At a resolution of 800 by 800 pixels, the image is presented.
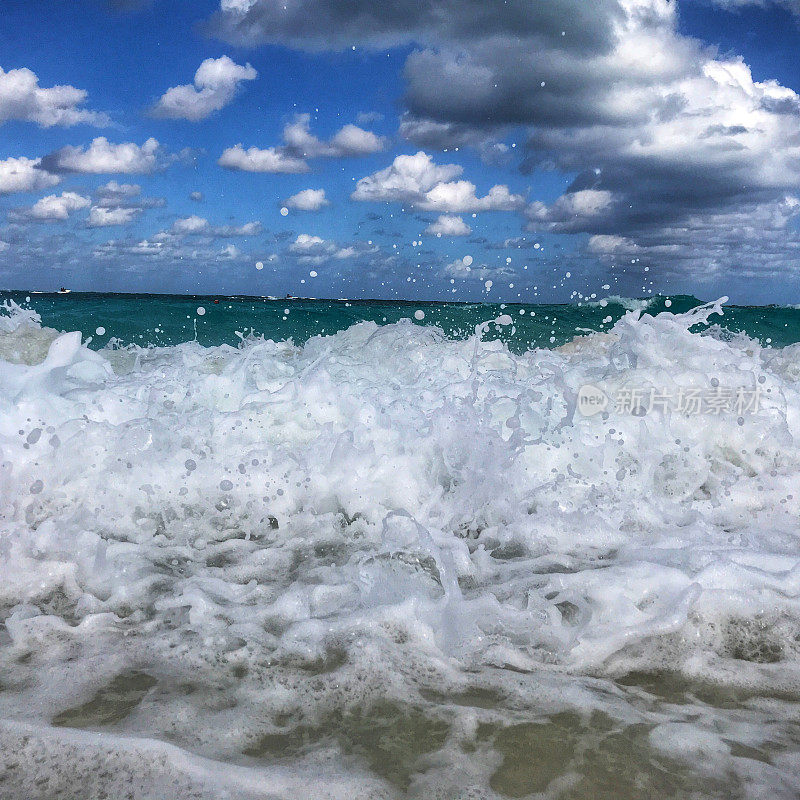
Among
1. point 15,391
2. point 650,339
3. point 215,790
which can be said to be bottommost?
point 215,790

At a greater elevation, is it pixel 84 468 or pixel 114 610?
pixel 84 468

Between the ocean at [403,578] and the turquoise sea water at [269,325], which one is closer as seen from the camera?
the ocean at [403,578]

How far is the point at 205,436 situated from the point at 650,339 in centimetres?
343

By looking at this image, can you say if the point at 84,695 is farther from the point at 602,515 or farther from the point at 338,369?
the point at 338,369

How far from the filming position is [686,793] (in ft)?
5.26

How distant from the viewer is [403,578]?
8.97 feet

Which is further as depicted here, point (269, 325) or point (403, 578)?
point (269, 325)

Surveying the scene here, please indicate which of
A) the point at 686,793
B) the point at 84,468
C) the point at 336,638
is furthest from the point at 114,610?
the point at 686,793

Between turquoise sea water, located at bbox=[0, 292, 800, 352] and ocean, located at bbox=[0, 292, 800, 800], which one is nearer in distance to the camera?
ocean, located at bbox=[0, 292, 800, 800]

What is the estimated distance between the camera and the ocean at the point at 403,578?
1717 millimetres

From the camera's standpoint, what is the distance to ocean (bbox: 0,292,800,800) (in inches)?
67.6

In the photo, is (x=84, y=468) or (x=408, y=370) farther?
(x=408, y=370)

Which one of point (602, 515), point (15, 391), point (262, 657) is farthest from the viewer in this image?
point (15, 391)

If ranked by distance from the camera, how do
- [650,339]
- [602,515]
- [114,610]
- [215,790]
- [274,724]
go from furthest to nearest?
[650,339] < [602,515] < [114,610] < [274,724] < [215,790]
